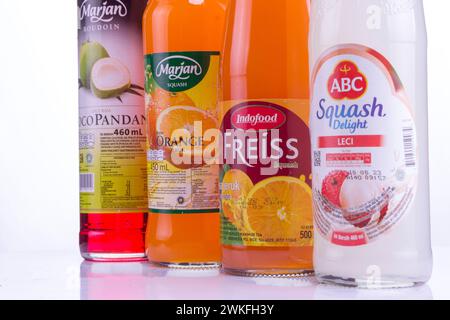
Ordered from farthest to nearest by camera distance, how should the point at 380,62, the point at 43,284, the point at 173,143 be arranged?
the point at 173,143
the point at 43,284
the point at 380,62

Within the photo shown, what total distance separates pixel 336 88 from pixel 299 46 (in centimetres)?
15

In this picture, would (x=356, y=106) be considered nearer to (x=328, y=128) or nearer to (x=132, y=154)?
(x=328, y=128)

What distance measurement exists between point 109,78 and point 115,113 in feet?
0.17

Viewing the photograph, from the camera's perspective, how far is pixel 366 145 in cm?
100

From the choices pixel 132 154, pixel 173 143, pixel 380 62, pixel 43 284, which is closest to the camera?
pixel 380 62

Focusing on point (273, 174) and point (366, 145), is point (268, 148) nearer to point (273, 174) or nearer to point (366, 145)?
point (273, 174)

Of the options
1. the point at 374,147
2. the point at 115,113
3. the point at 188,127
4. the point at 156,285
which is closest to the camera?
the point at 374,147

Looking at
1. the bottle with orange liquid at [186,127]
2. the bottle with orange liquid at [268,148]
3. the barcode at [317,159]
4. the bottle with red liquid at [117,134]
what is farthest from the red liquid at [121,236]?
the barcode at [317,159]

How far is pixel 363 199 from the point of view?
1.01m

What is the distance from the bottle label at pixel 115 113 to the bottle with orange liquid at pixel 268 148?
233 millimetres

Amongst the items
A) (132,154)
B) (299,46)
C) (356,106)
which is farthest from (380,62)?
(132,154)

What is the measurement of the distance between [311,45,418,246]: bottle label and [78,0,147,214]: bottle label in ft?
1.34

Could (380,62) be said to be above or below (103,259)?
above

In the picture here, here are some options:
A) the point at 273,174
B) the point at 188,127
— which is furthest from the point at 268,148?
the point at 188,127
